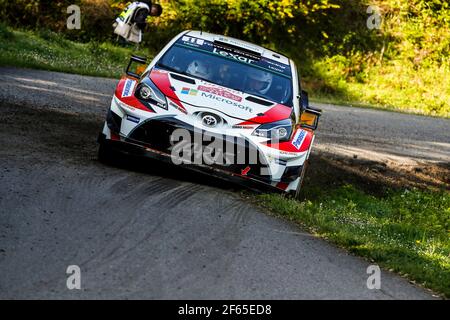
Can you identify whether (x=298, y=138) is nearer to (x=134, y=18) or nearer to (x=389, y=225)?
(x=389, y=225)

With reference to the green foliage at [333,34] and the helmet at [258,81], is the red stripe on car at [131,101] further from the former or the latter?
the green foliage at [333,34]

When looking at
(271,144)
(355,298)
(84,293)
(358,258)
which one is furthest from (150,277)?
(271,144)

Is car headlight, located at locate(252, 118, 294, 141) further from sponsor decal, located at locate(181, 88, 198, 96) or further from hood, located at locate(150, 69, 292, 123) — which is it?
sponsor decal, located at locate(181, 88, 198, 96)

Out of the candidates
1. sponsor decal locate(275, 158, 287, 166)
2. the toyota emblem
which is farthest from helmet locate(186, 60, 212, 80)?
sponsor decal locate(275, 158, 287, 166)

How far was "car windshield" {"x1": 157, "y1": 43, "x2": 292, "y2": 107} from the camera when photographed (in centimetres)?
1012

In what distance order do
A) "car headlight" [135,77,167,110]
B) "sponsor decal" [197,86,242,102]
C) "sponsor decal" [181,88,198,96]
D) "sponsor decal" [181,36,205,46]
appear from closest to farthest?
"car headlight" [135,77,167,110] → "sponsor decal" [181,88,198,96] → "sponsor decal" [197,86,242,102] → "sponsor decal" [181,36,205,46]

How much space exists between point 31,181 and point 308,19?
67.8 ft

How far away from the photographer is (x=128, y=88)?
9.49 meters

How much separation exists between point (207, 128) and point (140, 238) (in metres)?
2.54

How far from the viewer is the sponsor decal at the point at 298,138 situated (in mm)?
9422

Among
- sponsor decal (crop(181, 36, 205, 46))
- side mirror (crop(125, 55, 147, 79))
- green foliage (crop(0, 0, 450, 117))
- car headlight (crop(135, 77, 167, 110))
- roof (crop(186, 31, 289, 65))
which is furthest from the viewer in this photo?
green foliage (crop(0, 0, 450, 117))

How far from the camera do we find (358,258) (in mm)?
7387

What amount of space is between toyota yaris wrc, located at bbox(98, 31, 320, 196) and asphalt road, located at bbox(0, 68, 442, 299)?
0.33 meters

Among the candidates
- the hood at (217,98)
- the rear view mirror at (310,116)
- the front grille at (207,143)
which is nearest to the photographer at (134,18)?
the rear view mirror at (310,116)
